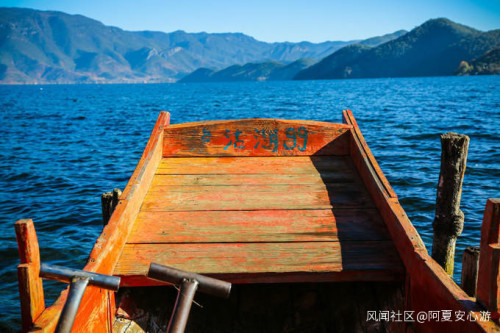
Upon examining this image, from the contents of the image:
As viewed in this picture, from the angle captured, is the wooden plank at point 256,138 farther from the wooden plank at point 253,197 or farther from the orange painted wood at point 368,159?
the wooden plank at point 253,197

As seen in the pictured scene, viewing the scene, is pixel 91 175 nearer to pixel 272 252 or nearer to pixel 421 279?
pixel 272 252

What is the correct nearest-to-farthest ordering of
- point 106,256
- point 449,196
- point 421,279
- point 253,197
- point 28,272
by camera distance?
point 28,272 < point 421,279 < point 106,256 < point 253,197 < point 449,196

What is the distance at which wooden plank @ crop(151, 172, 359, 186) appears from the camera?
15.5 feet

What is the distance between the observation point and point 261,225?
3.82 meters

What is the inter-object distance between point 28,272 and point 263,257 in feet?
5.84

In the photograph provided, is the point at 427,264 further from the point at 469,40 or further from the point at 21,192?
the point at 469,40

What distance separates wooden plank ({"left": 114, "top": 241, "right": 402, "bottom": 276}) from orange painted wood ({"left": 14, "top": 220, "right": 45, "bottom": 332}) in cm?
99

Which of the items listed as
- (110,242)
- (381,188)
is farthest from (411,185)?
(110,242)

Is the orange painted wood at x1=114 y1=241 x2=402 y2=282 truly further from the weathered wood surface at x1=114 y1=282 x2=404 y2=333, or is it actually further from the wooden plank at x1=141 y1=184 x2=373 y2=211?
the wooden plank at x1=141 y1=184 x2=373 y2=211

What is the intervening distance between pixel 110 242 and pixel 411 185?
10.1 m

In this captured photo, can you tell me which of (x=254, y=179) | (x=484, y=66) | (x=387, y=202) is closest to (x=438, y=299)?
(x=387, y=202)

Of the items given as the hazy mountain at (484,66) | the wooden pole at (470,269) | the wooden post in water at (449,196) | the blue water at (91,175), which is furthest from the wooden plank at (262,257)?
the hazy mountain at (484,66)

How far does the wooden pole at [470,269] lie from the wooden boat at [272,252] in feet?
1.75

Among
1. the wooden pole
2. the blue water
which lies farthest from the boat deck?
the blue water
